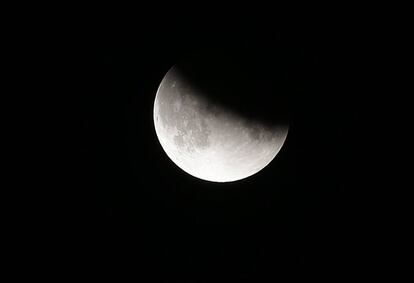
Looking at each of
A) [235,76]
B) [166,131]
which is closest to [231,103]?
[235,76]

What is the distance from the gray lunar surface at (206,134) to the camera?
129 inches

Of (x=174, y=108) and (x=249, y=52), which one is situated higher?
Result: (x=249, y=52)

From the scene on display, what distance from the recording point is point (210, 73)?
3213 mm

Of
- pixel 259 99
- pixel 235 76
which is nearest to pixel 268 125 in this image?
pixel 259 99

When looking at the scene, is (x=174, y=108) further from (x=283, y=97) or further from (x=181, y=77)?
(x=283, y=97)

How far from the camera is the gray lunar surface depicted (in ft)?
10.7

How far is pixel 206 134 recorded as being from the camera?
330 centimetres

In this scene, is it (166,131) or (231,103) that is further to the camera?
(166,131)

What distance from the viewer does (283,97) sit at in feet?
11.4

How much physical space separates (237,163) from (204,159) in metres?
0.37

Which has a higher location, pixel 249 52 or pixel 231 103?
pixel 249 52

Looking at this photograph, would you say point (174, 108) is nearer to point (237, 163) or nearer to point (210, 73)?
point (210, 73)

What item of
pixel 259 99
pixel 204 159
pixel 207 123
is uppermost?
pixel 259 99

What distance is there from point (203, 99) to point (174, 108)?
0.35 m
